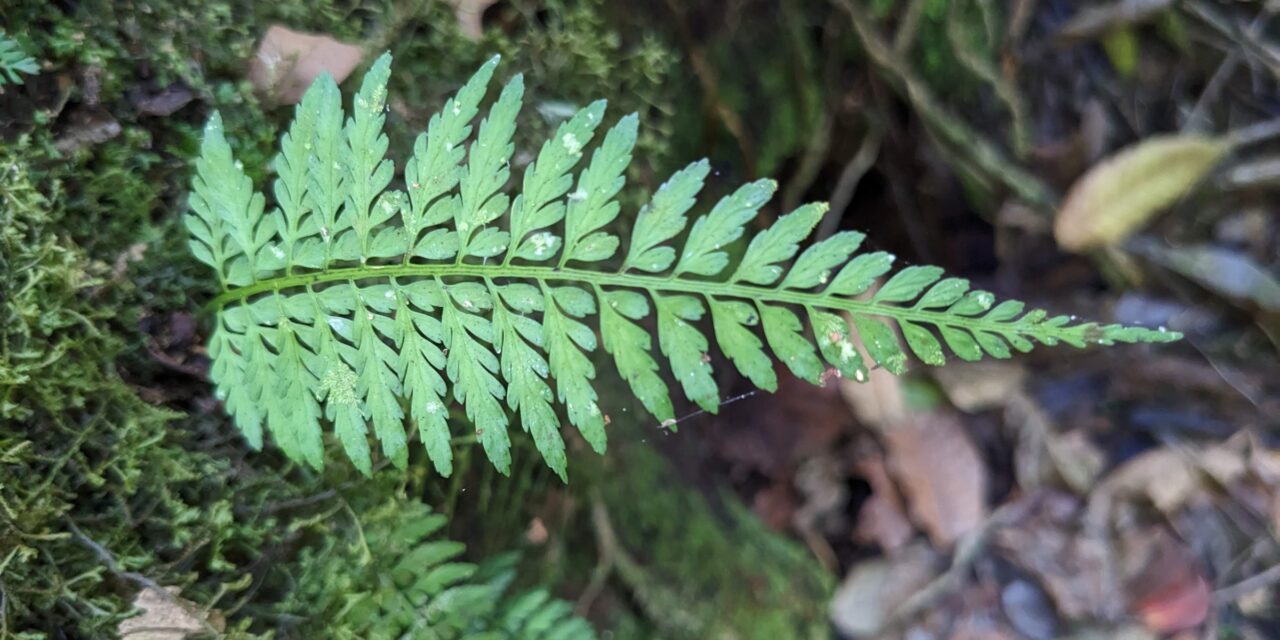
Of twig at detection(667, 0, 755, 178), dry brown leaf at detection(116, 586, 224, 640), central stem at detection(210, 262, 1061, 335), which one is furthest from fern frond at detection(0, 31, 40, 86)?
twig at detection(667, 0, 755, 178)

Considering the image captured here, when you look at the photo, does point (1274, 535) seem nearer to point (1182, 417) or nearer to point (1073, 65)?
point (1182, 417)

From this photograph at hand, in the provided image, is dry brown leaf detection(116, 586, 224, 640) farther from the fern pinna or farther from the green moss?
the green moss

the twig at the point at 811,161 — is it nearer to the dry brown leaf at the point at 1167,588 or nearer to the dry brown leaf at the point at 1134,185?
the dry brown leaf at the point at 1134,185

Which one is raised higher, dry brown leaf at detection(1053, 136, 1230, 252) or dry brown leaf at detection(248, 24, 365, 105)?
dry brown leaf at detection(248, 24, 365, 105)

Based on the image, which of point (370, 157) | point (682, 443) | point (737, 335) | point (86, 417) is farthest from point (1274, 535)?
point (86, 417)

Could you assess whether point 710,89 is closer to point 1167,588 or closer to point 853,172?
point 853,172

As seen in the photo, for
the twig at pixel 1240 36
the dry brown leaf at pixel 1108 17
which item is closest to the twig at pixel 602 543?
the dry brown leaf at pixel 1108 17
